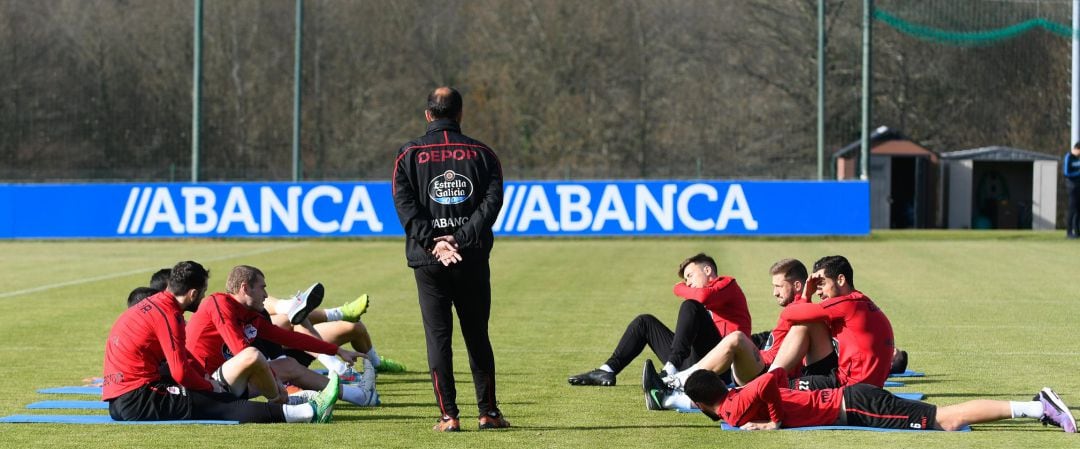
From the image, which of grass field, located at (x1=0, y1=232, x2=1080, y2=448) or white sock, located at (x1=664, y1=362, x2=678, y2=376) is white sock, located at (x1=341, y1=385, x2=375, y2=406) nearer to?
grass field, located at (x1=0, y1=232, x2=1080, y2=448)

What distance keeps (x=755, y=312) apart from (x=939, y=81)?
138ft

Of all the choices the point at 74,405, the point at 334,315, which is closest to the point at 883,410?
the point at 334,315

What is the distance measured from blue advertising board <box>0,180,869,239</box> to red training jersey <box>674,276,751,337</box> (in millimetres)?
20140

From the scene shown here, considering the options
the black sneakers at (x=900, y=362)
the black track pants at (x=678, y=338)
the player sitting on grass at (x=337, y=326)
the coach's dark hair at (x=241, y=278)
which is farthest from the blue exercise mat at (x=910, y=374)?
Result: the coach's dark hair at (x=241, y=278)

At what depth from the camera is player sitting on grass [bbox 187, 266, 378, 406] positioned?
366 inches

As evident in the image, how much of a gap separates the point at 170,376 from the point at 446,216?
2.08m

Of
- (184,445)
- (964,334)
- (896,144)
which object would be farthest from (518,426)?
(896,144)

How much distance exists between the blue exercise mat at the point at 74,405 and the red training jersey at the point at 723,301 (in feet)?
12.8

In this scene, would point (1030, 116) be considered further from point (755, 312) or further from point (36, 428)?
point (36, 428)

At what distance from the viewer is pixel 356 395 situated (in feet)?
32.7

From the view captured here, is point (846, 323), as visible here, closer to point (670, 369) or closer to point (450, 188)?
point (670, 369)

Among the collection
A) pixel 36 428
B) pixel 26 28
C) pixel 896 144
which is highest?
pixel 26 28

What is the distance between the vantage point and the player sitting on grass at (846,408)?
336 inches

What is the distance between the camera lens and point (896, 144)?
44031 mm
